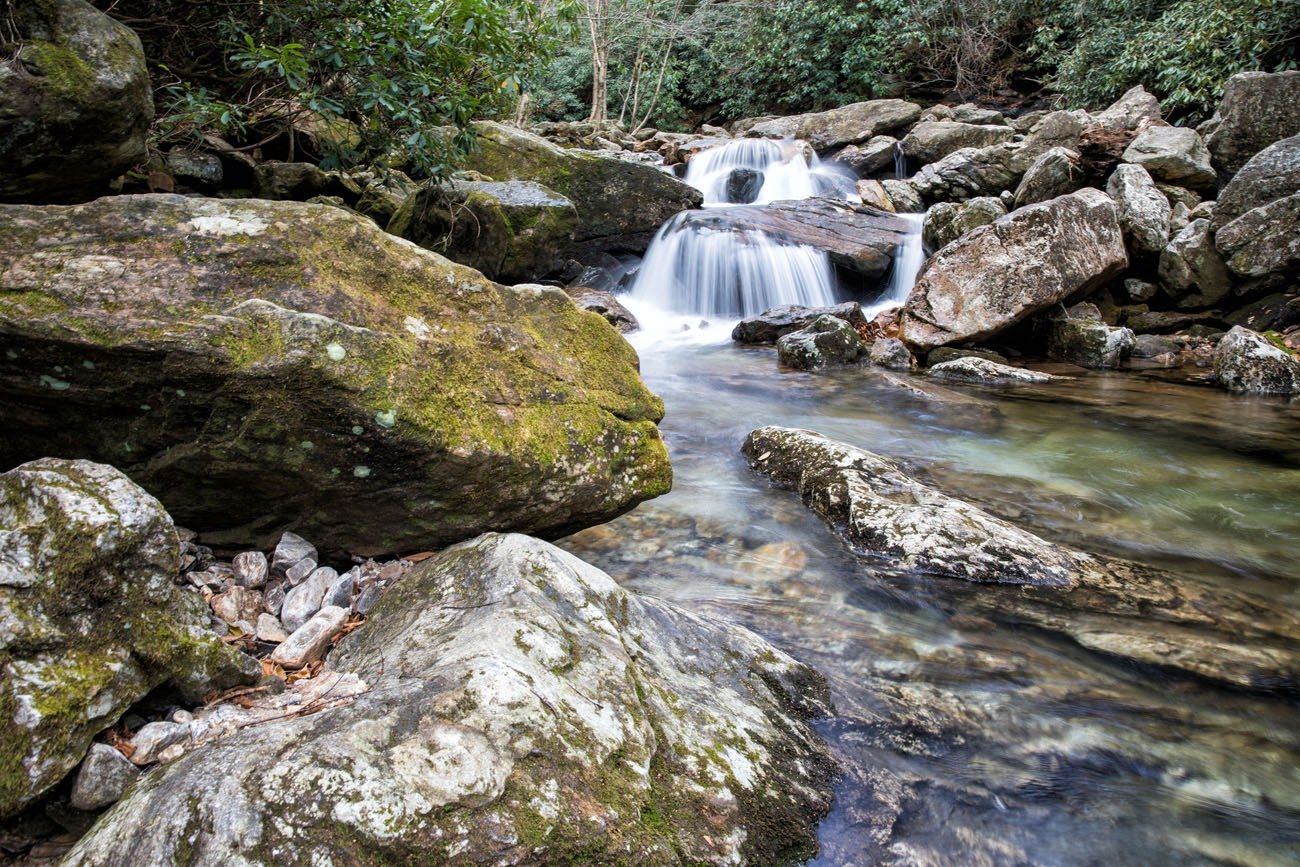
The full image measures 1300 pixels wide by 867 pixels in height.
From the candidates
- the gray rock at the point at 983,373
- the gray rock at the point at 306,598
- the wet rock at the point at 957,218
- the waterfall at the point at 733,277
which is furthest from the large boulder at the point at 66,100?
the wet rock at the point at 957,218

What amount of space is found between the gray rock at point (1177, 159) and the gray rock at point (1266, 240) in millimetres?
2919

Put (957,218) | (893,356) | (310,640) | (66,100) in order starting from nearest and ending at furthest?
1. (310,640)
2. (66,100)
3. (893,356)
4. (957,218)

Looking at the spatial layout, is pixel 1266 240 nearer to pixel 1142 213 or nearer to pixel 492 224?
pixel 1142 213

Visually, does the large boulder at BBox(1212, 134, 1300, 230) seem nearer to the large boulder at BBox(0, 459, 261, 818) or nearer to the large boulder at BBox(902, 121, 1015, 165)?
the large boulder at BBox(902, 121, 1015, 165)

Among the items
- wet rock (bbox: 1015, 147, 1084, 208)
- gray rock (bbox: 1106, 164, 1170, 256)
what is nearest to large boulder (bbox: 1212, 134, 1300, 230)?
gray rock (bbox: 1106, 164, 1170, 256)

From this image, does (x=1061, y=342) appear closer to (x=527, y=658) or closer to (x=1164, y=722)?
(x=1164, y=722)

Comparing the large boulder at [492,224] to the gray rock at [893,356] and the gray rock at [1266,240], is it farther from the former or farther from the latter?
the gray rock at [1266,240]

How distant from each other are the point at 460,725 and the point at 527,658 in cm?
31

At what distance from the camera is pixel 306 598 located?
2.78 m

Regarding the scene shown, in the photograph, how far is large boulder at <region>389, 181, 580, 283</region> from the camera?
8.30m

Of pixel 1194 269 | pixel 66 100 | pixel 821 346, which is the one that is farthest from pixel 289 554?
pixel 1194 269

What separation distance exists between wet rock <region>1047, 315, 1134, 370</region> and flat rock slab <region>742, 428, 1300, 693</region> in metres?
6.59

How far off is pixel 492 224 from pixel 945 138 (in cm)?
1328

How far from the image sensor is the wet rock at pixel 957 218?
11156 mm
